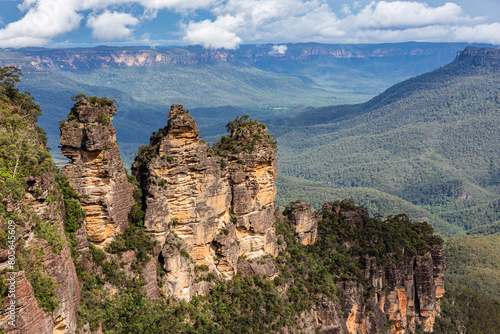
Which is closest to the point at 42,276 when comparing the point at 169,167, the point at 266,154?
the point at 169,167

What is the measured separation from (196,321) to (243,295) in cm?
486

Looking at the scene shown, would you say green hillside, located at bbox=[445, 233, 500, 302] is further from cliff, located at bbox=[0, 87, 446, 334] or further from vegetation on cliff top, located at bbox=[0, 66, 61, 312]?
vegetation on cliff top, located at bbox=[0, 66, 61, 312]

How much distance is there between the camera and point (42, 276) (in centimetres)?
2273

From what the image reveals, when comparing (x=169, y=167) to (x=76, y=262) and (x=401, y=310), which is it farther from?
(x=401, y=310)

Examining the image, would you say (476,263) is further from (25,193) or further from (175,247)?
(25,193)

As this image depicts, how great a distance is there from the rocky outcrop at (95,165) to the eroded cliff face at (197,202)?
2894 mm

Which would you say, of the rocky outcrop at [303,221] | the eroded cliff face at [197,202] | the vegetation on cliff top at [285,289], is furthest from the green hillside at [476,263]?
the eroded cliff face at [197,202]

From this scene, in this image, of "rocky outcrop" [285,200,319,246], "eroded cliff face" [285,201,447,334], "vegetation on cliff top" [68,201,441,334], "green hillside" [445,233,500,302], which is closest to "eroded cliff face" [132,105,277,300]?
"vegetation on cliff top" [68,201,441,334]

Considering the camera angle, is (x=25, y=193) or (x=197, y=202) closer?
(x=25, y=193)

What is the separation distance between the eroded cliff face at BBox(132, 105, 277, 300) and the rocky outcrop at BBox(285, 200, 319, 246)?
840cm

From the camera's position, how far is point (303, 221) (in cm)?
4844

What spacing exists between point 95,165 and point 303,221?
80.1ft

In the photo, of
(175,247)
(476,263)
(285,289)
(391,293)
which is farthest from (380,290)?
(476,263)

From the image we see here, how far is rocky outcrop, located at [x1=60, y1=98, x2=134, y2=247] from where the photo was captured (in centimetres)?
3088
